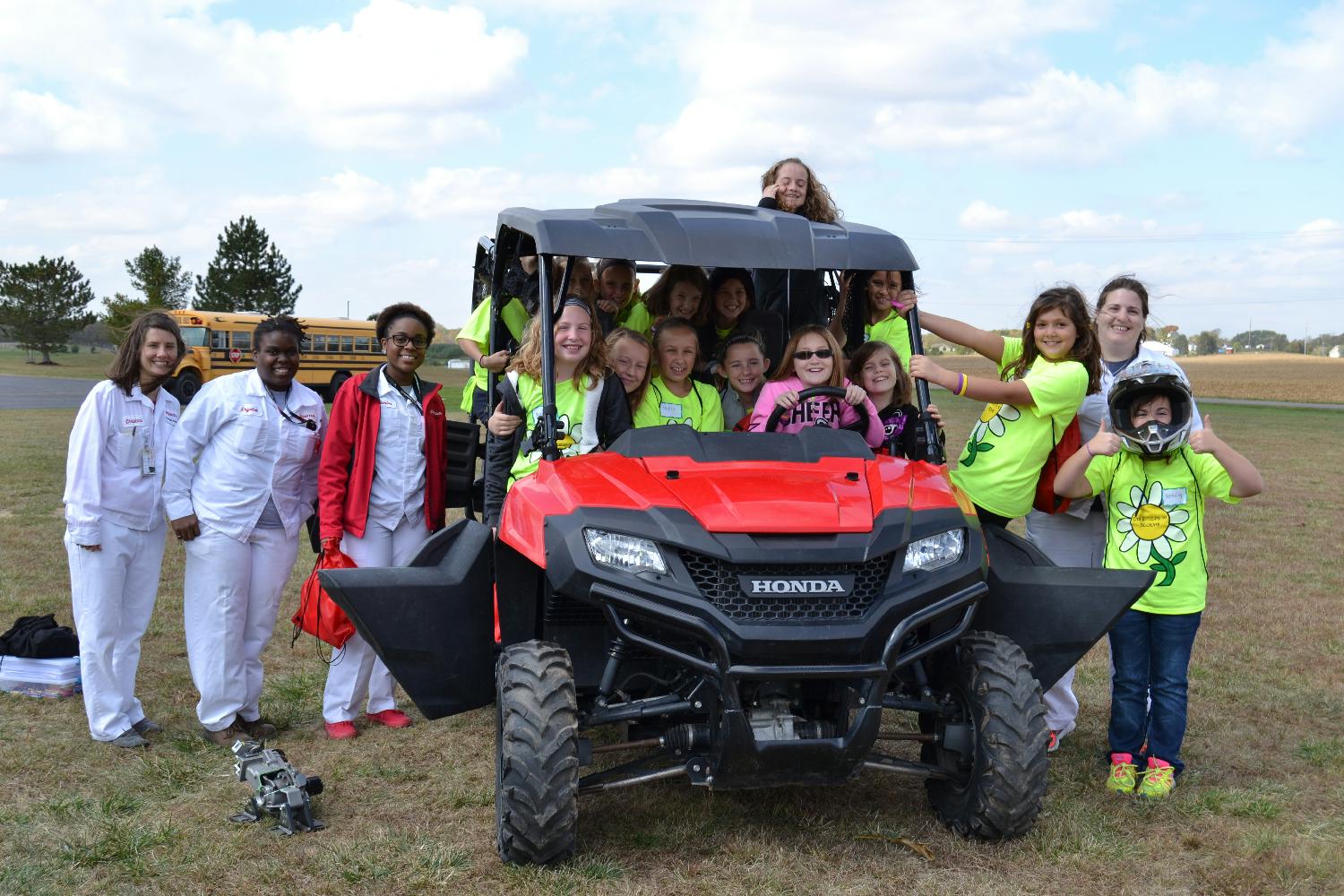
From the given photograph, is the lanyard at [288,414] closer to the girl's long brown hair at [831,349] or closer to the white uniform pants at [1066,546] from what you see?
the girl's long brown hair at [831,349]

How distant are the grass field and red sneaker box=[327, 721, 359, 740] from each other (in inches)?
2.0

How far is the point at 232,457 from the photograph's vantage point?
4.95m

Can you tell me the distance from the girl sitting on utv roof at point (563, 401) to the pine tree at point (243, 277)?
199 ft

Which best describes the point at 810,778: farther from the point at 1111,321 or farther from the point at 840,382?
the point at 1111,321

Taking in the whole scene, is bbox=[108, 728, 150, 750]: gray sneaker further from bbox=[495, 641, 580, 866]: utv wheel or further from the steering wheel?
the steering wheel

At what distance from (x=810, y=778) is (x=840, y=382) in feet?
5.50

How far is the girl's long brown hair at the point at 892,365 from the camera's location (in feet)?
15.6

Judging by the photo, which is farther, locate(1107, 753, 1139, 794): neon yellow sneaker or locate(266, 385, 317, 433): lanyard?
locate(266, 385, 317, 433): lanyard

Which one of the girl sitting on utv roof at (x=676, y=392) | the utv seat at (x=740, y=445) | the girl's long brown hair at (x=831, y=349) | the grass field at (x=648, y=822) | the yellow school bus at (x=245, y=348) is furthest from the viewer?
the yellow school bus at (x=245, y=348)

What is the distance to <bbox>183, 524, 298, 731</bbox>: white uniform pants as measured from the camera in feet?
16.2

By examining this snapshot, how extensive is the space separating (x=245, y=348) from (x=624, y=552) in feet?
102

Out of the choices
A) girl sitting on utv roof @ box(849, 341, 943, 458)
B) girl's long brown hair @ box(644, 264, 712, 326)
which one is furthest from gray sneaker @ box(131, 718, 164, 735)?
girl sitting on utv roof @ box(849, 341, 943, 458)

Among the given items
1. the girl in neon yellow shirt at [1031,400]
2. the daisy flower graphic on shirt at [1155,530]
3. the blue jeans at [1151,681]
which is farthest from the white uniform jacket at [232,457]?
the blue jeans at [1151,681]

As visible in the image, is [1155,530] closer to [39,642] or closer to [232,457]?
[232,457]
